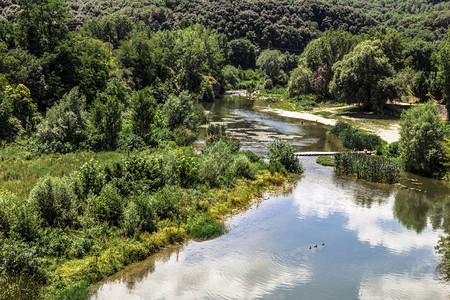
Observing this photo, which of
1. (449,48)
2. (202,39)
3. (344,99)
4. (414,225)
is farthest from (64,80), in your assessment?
(202,39)

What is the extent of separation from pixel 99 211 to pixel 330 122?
169ft

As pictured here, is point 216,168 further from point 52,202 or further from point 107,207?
point 52,202

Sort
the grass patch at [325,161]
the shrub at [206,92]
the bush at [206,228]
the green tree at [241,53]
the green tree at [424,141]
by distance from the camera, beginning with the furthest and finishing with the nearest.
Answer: the green tree at [241,53] < the shrub at [206,92] < the grass patch at [325,161] < the green tree at [424,141] < the bush at [206,228]

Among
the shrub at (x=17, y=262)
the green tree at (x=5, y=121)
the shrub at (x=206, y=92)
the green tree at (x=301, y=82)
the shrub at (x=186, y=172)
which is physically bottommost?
the shrub at (x=17, y=262)

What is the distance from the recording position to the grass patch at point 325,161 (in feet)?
134

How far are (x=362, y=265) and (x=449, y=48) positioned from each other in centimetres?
4865

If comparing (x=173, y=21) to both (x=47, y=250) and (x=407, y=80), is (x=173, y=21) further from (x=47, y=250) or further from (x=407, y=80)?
(x=47, y=250)

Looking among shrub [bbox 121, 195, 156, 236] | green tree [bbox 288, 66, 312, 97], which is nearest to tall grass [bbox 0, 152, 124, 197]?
shrub [bbox 121, 195, 156, 236]

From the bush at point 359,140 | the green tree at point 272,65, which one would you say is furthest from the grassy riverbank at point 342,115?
the green tree at point 272,65

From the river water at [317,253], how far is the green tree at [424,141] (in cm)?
246

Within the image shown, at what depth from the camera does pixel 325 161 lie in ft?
135

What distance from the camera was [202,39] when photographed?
112625 millimetres

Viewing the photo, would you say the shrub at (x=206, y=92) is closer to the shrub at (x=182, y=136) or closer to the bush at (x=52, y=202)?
the shrub at (x=182, y=136)

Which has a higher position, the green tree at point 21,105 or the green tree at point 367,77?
the green tree at point 367,77
